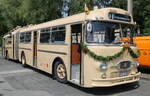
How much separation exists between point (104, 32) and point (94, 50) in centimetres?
75

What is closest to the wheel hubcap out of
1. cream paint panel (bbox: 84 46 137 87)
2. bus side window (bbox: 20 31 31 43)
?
cream paint panel (bbox: 84 46 137 87)

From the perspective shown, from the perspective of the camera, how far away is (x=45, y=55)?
12180 mm

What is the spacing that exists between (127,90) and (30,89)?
352 cm

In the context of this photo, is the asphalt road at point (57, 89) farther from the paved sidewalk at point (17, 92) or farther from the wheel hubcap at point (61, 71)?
the wheel hubcap at point (61, 71)

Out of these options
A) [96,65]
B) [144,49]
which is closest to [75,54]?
[96,65]

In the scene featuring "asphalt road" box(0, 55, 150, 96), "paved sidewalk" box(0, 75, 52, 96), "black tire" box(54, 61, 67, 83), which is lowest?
"paved sidewalk" box(0, 75, 52, 96)

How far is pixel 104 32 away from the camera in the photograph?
8539 mm

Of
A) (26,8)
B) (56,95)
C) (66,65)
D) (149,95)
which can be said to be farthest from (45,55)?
(26,8)

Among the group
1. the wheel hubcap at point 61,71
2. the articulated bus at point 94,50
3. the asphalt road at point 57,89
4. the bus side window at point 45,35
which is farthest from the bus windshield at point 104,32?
the bus side window at point 45,35

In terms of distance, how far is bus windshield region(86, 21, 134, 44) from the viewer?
8391 millimetres

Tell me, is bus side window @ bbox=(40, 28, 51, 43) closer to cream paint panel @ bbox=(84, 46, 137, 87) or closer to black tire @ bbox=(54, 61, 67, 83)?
black tire @ bbox=(54, 61, 67, 83)

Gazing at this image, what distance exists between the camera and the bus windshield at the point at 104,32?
839cm

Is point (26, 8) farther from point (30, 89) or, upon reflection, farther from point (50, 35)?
point (30, 89)

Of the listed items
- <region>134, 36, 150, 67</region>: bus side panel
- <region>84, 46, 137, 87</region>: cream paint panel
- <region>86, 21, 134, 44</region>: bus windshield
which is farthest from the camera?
<region>134, 36, 150, 67</region>: bus side panel
